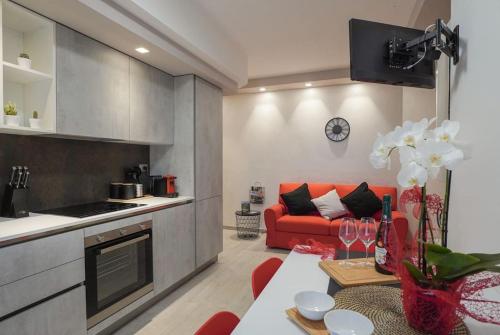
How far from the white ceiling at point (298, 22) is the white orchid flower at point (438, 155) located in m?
2.37

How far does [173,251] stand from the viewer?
2787mm

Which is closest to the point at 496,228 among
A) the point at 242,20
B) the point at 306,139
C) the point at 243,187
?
the point at 242,20

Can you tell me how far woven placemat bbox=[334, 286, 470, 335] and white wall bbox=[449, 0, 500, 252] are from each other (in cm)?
36

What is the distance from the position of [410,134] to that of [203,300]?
8.20ft

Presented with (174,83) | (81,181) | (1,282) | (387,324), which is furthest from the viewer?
(174,83)

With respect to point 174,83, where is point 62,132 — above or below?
below

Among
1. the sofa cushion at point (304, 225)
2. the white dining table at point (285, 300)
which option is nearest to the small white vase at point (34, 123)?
the white dining table at point (285, 300)

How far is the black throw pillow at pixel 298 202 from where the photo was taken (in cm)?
423

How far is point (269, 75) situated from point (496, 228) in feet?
13.9

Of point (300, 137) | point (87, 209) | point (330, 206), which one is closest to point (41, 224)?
point (87, 209)

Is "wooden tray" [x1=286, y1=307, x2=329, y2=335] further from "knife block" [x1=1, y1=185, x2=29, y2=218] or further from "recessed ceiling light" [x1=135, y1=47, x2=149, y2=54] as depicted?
"recessed ceiling light" [x1=135, y1=47, x2=149, y2=54]

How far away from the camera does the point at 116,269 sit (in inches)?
85.7

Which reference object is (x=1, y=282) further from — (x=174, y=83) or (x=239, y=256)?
(x=239, y=256)

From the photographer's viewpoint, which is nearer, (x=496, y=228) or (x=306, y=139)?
(x=496, y=228)
